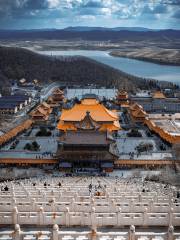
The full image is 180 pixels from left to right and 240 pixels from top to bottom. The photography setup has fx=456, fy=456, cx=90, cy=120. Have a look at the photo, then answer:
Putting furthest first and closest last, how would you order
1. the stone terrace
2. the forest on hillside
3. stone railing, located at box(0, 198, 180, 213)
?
the forest on hillside → stone railing, located at box(0, 198, 180, 213) → the stone terrace

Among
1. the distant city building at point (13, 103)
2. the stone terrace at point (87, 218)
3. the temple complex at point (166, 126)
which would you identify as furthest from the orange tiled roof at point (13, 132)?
the stone terrace at point (87, 218)

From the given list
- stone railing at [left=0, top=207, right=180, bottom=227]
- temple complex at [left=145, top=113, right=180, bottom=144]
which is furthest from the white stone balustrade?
temple complex at [left=145, top=113, right=180, bottom=144]

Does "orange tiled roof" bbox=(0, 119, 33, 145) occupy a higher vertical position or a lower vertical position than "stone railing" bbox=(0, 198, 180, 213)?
lower

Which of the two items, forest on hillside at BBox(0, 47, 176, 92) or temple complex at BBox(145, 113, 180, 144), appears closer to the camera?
temple complex at BBox(145, 113, 180, 144)

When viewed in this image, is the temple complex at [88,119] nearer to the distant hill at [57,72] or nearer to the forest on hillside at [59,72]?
the forest on hillside at [59,72]

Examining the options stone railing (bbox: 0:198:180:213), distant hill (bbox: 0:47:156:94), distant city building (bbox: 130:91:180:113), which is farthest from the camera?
distant hill (bbox: 0:47:156:94)

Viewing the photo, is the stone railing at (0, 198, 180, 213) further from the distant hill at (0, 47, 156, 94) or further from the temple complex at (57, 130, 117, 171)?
the distant hill at (0, 47, 156, 94)

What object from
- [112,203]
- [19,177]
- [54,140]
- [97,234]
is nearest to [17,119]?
[54,140]

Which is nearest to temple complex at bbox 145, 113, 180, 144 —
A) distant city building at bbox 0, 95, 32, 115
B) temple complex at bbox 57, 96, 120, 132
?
temple complex at bbox 57, 96, 120, 132

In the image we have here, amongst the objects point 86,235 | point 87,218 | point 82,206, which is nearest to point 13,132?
A: point 82,206

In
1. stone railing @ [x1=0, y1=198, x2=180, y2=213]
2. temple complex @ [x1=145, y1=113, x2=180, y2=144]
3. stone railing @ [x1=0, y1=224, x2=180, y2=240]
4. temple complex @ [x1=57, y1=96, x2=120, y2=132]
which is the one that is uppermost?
stone railing @ [x1=0, y1=224, x2=180, y2=240]
